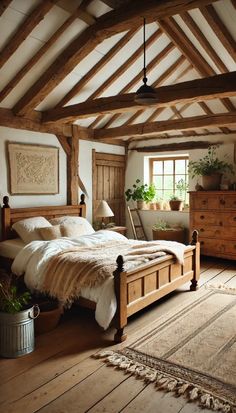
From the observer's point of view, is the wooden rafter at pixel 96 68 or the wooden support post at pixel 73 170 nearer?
the wooden rafter at pixel 96 68

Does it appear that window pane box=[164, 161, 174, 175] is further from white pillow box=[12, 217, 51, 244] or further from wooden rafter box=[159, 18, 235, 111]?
white pillow box=[12, 217, 51, 244]

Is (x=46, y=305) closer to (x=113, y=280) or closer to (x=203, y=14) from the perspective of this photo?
(x=113, y=280)

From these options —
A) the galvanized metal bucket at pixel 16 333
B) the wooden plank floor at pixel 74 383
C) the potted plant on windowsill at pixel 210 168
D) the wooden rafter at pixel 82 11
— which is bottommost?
the wooden plank floor at pixel 74 383

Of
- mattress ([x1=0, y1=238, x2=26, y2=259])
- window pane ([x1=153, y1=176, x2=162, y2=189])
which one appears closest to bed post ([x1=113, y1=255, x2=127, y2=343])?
mattress ([x1=0, y1=238, x2=26, y2=259])

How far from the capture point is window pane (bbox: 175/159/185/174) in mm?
7051

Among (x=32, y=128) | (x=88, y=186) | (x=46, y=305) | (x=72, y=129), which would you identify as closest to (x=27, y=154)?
(x=32, y=128)

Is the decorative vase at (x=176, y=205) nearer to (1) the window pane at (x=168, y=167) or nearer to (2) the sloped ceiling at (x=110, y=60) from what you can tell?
(1) the window pane at (x=168, y=167)

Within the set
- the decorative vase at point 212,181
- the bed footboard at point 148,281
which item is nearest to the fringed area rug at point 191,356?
the bed footboard at point 148,281

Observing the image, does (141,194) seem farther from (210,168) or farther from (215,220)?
(215,220)

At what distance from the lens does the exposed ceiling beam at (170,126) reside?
17.0 ft

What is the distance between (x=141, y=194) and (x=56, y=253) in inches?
142

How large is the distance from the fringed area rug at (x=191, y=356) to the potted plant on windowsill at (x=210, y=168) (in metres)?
2.81

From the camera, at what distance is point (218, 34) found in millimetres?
4062

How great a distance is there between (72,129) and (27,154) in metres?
1.17
